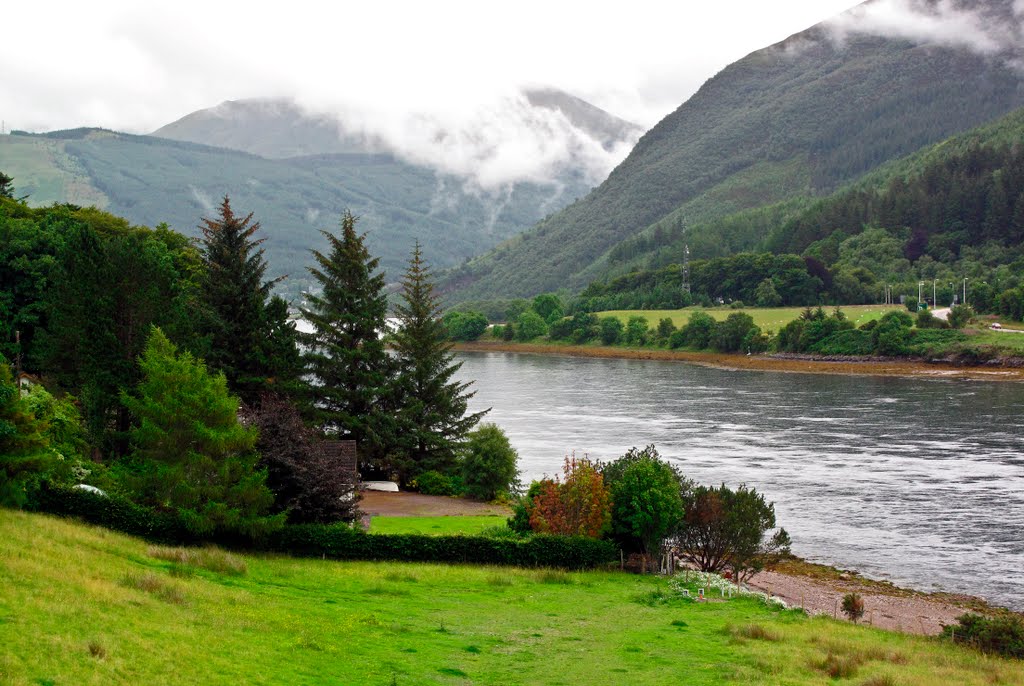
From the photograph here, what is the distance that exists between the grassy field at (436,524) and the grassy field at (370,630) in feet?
24.4

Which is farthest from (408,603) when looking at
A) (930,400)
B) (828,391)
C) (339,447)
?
(828,391)

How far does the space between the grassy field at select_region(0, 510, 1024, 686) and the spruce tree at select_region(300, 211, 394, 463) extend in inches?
978

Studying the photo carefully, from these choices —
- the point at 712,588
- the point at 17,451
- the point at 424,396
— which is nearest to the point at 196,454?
the point at 17,451

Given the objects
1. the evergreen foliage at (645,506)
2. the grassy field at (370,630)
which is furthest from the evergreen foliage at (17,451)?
the evergreen foliage at (645,506)

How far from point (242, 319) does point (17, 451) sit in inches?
982

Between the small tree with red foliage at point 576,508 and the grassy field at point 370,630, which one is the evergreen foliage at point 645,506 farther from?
the grassy field at point 370,630

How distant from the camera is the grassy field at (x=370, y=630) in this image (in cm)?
1814

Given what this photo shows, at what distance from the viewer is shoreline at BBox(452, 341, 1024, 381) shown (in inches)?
4717

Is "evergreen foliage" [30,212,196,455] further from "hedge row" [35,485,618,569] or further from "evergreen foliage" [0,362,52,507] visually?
"evergreen foliage" [0,362,52,507]

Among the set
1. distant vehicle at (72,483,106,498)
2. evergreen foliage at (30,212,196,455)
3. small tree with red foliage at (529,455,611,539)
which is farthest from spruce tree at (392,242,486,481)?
distant vehicle at (72,483,106,498)

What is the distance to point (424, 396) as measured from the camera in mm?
60344

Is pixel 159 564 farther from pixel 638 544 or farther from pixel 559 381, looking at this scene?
pixel 559 381

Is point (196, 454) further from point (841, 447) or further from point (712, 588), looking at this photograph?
point (841, 447)

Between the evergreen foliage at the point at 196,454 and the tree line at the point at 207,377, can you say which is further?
the tree line at the point at 207,377
